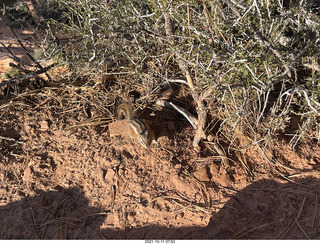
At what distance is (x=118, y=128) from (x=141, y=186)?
793 millimetres

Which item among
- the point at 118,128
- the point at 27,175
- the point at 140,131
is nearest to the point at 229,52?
the point at 140,131

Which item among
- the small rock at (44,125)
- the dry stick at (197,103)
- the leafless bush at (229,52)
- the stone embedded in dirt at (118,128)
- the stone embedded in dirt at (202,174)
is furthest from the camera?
the small rock at (44,125)

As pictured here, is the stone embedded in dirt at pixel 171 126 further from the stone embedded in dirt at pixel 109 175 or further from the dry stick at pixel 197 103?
the stone embedded in dirt at pixel 109 175

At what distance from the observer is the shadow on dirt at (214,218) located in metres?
2.79

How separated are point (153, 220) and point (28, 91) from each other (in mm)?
2503

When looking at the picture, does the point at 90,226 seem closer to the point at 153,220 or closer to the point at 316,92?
the point at 153,220

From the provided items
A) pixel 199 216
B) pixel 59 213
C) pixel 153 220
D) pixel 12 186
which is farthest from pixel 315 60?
pixel 12 186

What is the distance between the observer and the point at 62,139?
3.62m

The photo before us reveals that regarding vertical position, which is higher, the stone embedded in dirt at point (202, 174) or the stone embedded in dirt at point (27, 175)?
the stone embedded in dirt at point (202, 174)

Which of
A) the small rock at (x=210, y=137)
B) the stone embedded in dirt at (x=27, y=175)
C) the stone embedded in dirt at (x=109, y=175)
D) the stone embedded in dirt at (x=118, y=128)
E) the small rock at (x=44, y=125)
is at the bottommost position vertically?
the stone embedded in dirt at (x=27, y=175)

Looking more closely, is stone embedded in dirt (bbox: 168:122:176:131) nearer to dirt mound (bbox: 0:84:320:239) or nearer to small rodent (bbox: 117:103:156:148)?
dirt mound (bbox: 0:84:320:239)

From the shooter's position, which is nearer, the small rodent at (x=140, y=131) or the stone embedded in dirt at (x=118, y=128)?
the small rodent at (x=140, y=131)

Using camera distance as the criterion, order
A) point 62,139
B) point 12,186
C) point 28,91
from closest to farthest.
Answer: point 12,186 < point 62,139 < point 28,91

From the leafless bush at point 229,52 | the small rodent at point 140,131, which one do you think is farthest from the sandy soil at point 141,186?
the leafless bush at point 229,52
